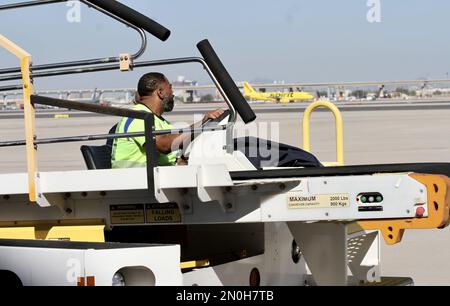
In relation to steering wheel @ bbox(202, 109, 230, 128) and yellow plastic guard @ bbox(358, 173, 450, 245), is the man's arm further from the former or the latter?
yellow plastic guard @ bbox(358, 173, 450, 245)

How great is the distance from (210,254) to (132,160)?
2.54ft

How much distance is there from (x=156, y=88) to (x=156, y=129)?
0.39 metres

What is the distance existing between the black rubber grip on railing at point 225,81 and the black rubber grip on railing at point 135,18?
235mm

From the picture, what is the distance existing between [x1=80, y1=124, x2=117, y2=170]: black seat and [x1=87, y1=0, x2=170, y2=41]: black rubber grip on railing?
41.3 inches

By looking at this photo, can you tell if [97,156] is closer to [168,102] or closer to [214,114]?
[168,102]

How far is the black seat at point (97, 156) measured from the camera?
527cm

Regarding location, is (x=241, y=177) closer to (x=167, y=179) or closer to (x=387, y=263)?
(x=167, y=179)

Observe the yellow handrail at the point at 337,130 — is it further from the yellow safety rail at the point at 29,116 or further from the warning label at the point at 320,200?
the yellow safety rail at the point at 29,116

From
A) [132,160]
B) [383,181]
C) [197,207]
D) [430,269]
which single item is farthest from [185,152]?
[430,269]

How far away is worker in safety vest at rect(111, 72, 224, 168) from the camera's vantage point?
5.06m

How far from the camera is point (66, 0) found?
4.67m

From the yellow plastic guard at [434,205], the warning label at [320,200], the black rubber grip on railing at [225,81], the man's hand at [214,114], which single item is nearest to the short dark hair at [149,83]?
the man's hand at [214,114]

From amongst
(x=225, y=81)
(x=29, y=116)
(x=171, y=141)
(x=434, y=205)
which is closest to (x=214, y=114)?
(x=171, y=141)
